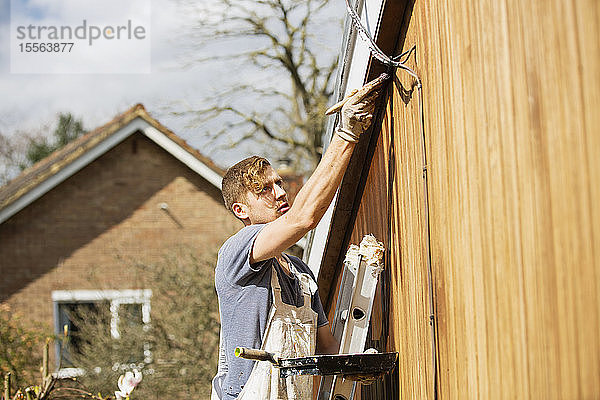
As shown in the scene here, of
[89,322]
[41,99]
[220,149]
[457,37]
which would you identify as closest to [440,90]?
[457,37]

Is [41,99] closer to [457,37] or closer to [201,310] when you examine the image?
[201,310]

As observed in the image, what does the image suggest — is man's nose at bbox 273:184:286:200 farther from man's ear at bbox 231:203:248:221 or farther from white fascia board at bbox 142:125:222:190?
white fascia board at bbox 142:125:222:190

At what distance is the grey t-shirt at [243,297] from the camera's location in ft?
8.65

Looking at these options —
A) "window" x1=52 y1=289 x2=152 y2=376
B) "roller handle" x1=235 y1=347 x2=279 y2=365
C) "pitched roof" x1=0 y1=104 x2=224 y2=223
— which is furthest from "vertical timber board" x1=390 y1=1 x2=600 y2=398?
"pitched roof" x1=0 y1=104 x2=224 y2=223

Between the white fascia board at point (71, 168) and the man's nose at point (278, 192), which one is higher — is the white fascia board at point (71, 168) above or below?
above

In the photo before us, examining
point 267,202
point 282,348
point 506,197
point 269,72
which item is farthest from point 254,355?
point 269,72

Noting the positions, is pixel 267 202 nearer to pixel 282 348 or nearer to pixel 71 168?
pixel 282 348

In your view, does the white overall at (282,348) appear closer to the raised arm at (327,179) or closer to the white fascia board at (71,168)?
the raised arm at (327,179)

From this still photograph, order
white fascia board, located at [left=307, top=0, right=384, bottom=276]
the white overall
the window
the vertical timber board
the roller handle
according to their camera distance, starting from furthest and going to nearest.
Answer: the window, the white overall, white fascia board, located at [left=307, top=0, right=384, bottom=276], the roller handle, the vertical timber board

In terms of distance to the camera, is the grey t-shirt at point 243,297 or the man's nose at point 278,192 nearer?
the grey t-shirt at point 243,297

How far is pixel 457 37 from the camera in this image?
1.72 m

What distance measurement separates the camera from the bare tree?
1680 centimetres

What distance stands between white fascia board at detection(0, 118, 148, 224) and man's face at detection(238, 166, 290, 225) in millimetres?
12318

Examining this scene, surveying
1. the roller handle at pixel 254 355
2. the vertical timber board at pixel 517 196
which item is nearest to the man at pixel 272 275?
the roller handle at pixel 254 355
